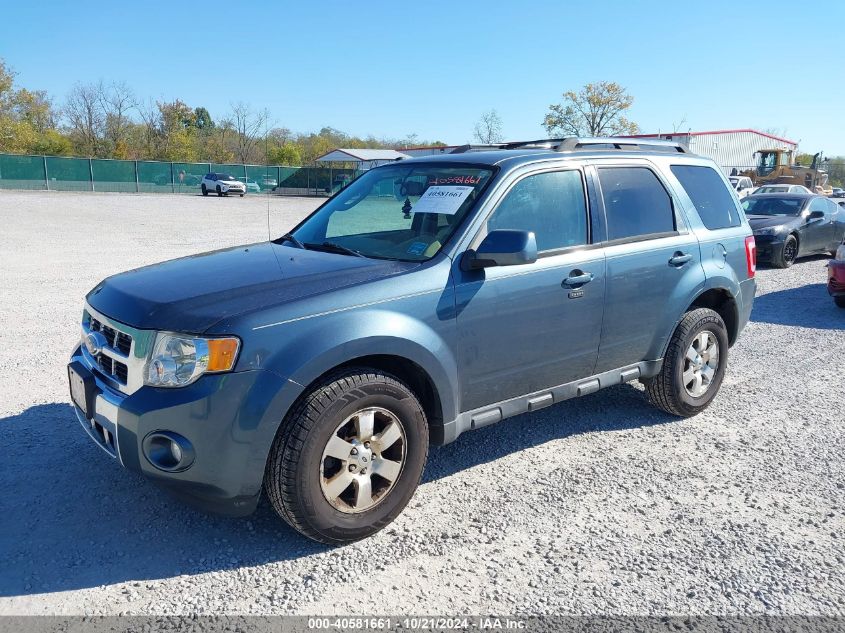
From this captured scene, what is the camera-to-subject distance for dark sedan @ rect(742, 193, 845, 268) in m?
13.1

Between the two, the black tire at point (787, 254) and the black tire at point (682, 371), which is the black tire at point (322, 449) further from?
the black tire at point (787, 254)

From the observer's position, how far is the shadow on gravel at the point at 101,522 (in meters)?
3.10

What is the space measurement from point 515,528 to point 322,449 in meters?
1.12

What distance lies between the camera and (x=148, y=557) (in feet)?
10.5

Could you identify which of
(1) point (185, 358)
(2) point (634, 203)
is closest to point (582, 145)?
(2) point (634, 203)

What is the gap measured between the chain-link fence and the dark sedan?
30.6 meters

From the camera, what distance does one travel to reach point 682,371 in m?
4.93

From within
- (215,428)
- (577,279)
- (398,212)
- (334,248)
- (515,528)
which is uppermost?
(398,212)

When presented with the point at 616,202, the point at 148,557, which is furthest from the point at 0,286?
the point at 616,202

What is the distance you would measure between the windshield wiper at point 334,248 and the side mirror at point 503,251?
0.70 meters


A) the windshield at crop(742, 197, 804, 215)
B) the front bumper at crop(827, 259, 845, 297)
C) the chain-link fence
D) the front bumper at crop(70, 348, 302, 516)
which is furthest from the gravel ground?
the chain-link fence

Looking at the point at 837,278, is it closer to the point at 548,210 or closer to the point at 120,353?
the point at 548,210

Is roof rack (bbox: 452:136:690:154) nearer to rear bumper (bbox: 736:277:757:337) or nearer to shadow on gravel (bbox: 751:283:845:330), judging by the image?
rear bumper (bbox: 736:277:757:337)

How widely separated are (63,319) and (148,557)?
17.2 ft
